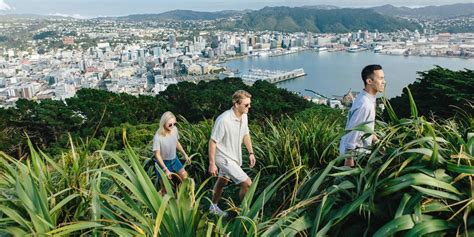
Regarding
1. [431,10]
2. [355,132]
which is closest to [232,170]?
[355,132]

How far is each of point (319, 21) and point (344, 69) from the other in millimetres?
66433

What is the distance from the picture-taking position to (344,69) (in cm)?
4662

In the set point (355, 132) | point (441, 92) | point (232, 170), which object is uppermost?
point (355, 132)

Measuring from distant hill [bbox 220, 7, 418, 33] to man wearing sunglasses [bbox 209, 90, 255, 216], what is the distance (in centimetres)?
10274

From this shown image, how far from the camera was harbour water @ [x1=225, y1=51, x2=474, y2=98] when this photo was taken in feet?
115

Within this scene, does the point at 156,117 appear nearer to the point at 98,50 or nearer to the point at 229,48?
the point at 229,48

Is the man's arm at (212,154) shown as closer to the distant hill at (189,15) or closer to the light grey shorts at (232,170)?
the light grey shorts at (232,170)

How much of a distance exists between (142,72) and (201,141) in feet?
186

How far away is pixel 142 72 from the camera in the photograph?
58.3 metres

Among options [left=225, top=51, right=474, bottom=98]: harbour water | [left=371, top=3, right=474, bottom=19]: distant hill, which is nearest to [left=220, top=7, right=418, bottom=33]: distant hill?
[left=225, top=51, right=474, bottom=98]: harbour water

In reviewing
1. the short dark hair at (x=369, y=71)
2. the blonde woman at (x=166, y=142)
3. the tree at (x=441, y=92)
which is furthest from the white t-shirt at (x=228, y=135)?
the tree at (x=441, y=92)

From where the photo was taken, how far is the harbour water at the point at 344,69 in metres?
35.1

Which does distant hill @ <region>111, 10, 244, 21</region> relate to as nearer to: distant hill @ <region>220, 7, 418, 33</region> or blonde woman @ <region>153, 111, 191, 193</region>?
distant hill @ <region>220, 7, 418, 33</region>

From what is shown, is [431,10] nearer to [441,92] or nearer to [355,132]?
[441,92]
